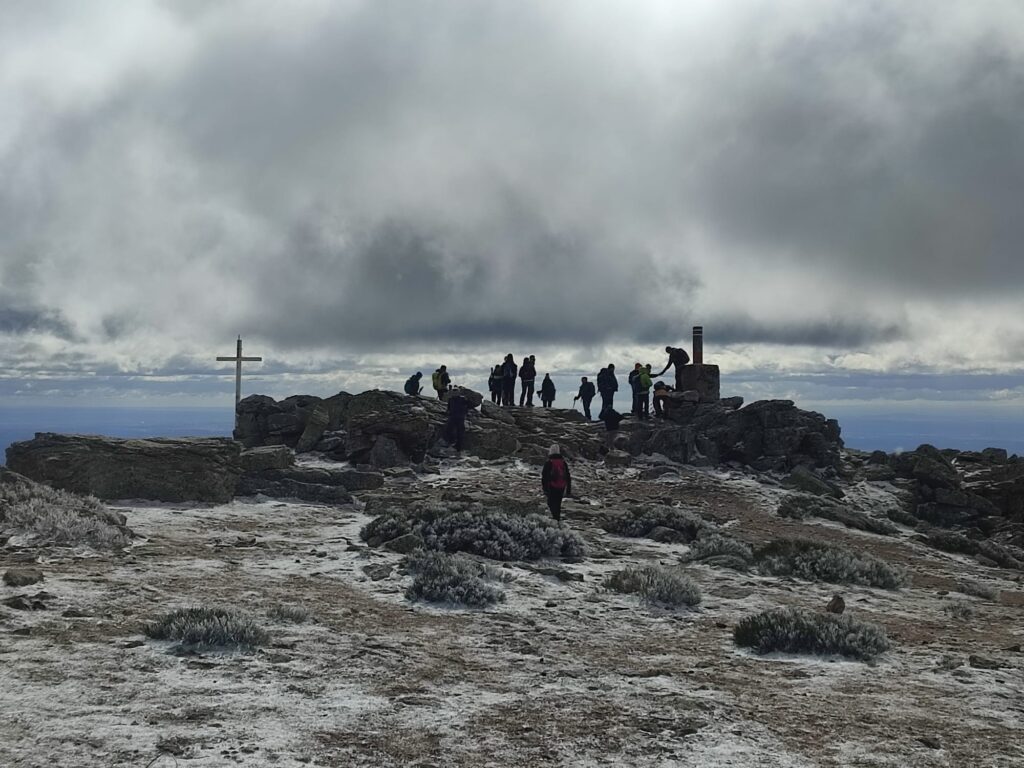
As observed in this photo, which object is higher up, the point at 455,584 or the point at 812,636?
the point at 455,584

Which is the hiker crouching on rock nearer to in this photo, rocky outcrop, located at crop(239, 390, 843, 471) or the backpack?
the backpack

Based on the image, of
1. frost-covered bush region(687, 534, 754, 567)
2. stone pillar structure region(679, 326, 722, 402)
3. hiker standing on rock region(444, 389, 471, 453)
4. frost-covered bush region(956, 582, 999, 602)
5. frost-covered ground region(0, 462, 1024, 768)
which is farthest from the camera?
stone pillar structure region(679, 326, 722, 402)

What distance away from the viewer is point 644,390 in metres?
38.9

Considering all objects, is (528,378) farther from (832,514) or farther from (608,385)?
(832,514)

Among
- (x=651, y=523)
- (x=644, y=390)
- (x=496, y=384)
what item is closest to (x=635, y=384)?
(x=644, y=390)

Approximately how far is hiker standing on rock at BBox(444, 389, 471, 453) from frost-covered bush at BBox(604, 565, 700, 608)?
2112 centimetres

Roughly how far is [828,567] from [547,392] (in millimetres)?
28538

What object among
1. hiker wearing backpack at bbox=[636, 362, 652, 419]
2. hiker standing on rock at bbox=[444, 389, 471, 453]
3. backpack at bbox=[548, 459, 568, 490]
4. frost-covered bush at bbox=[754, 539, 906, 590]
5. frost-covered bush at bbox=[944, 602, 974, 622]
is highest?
hiker wearing backpack at bbox=[636, 362, 652, 419]

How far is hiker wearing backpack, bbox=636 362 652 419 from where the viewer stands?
38781 millimetres

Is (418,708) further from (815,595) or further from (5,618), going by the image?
(815,595)

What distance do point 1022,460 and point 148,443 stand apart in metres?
39.2

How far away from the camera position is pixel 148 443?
2227 cm

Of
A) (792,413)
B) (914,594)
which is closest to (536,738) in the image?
(914,594)

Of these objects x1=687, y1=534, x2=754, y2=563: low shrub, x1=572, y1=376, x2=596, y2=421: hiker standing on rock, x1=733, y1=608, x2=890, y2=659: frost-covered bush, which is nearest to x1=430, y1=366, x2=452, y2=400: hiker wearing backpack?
x1=572, y1=376, x2=596, y2=421: hiker standing on rock
